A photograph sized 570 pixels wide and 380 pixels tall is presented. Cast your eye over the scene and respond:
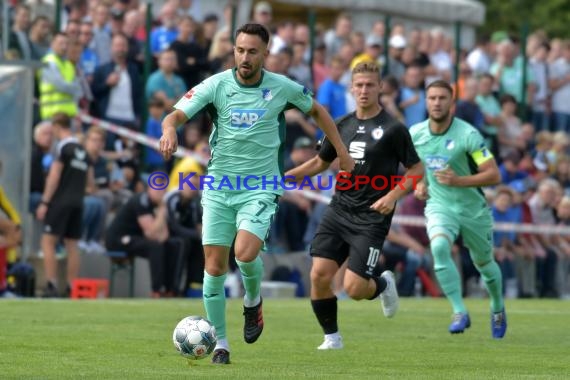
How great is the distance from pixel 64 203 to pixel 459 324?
23.2 feet

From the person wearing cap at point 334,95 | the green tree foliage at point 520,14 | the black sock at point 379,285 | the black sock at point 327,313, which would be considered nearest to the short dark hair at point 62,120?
the person wearing cap at point 334,95

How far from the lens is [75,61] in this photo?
1997 centimetres

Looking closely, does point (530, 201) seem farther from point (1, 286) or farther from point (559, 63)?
point (1, 286)

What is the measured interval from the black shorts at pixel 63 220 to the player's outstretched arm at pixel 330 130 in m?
8.65

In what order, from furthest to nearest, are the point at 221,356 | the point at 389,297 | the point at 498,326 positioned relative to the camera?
the point at 498,326
the point at 389,297
the point at 221,356

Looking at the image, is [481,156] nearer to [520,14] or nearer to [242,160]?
[242,160]

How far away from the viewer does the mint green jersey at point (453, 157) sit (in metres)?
13.9

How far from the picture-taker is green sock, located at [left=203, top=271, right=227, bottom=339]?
10438mm

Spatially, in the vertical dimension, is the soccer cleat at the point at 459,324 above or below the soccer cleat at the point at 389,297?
below

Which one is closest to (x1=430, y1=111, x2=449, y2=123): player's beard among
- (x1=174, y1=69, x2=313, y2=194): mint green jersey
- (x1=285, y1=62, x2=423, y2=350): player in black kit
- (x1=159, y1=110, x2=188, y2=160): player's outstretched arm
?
(x1=285, y1=62, x2=423, y2=350): player in black kit

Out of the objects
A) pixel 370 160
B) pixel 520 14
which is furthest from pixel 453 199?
pixel 520 14

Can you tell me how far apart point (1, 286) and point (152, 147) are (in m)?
3.94

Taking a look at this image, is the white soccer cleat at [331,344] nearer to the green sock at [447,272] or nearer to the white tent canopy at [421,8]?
the green sock at [447,272]

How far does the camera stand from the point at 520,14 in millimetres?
45156
